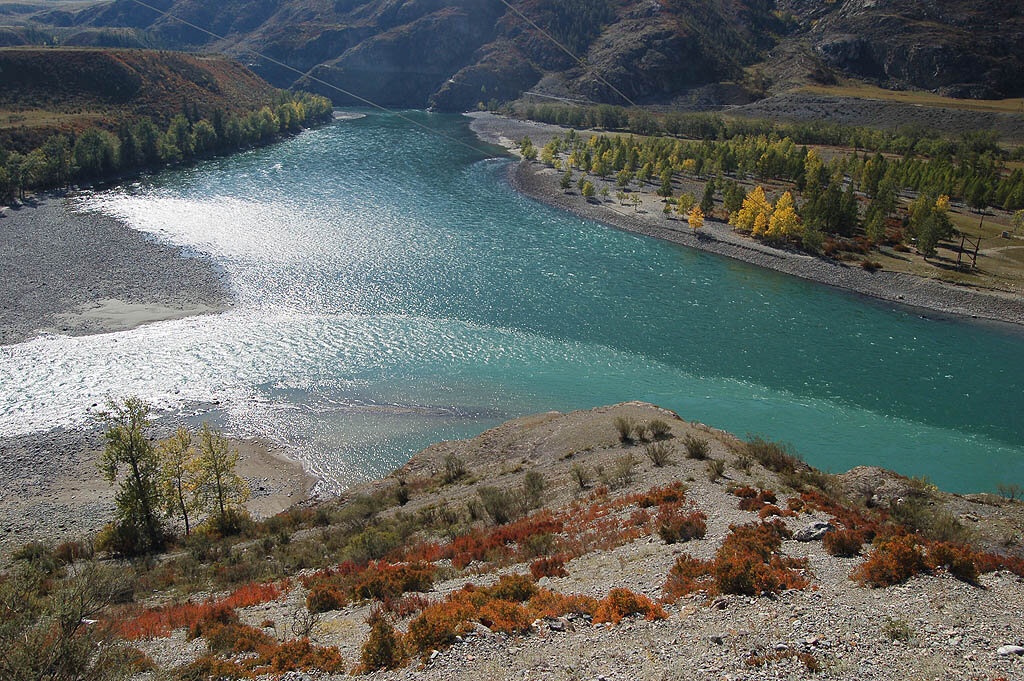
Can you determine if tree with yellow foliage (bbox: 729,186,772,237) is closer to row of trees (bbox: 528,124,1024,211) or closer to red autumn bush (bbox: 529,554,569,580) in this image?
row of trees (bbox: 528,124,1024,211)

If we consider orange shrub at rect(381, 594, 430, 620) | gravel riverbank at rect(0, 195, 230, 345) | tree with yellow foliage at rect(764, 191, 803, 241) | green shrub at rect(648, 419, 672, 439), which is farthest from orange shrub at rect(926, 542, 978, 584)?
tree with yellow foliage at rect(764, 191, 803, 241)

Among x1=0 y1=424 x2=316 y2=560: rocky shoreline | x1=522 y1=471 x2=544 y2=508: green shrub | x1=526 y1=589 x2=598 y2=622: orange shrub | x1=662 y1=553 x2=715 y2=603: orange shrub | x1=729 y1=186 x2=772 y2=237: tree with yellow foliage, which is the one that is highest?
x1=729 y1=186 x2=772 y2=237: tree with yellow foliage

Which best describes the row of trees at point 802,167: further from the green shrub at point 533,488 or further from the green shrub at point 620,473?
the green shrub at point 533,488

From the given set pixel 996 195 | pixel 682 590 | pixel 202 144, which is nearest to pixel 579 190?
pixel 996 195

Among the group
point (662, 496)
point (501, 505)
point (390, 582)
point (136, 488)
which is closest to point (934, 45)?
point (662, 496)

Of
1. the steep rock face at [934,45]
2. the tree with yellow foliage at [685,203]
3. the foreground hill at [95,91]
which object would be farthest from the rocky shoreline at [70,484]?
the steep rock face at [934,45]

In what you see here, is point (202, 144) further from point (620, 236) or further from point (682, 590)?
point (682, 590)

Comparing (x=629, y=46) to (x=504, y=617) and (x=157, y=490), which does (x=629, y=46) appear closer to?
(x=157, y=490)
